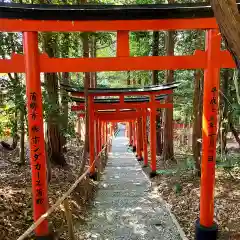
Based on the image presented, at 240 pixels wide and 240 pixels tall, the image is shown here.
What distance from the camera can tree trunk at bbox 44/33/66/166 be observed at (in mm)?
7324

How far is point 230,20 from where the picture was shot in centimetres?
236

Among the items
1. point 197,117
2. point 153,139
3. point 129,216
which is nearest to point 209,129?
point 129,216

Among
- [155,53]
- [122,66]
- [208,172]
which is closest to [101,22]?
[122,66]

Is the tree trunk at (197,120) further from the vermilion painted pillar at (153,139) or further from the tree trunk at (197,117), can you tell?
the vermilion painted pillar at (153,139)

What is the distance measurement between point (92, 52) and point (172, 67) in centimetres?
1049

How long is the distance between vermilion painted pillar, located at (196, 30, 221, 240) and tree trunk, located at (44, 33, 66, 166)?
3.38 metres

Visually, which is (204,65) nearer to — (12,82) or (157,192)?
(12,82)

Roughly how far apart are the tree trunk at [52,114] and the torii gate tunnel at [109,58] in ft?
6.48

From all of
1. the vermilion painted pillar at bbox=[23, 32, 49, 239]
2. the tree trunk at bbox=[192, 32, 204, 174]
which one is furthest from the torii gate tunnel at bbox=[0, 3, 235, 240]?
the tree trunk at bbox=[192, 32, 204, 174]

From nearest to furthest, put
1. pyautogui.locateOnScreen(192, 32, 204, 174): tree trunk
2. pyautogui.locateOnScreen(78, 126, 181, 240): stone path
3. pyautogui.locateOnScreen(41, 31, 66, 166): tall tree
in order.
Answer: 1. pyautogui.locateOnScreen(78, 126, 181, 240): stone path
2. pyautogui.locateOnScreen(41, 31, 66, 166): tall tree
3. pyautogui.locateOnScreen(192, 32, 204, 174): tree trunk

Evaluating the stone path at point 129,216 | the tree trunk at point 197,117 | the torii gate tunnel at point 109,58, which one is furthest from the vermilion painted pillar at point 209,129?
the tree trunk at point 197,117

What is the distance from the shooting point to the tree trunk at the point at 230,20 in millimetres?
2355

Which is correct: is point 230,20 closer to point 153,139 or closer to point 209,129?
point 209,129

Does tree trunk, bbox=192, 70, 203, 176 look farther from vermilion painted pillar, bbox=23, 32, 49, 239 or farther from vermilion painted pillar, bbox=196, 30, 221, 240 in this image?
vermilion painted pillar, bbox=23, 32, 49, 239
